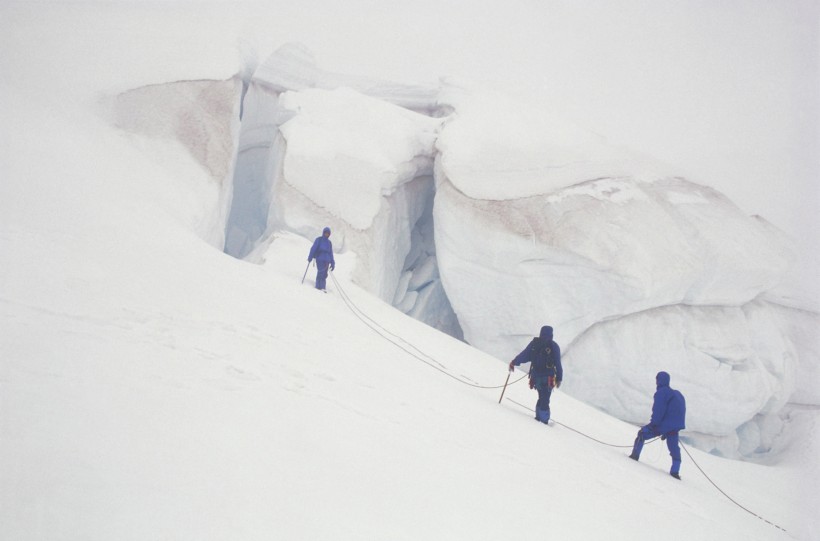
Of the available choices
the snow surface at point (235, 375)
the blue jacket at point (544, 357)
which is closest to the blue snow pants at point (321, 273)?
the snow surface at point (235, 375)

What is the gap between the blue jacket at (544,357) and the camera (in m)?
5.23

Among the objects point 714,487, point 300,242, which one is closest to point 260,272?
point 300,242

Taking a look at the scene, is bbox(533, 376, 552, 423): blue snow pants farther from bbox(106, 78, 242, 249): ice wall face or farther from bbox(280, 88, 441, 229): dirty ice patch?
bbox(106, 78, 242, 249): ice wall face

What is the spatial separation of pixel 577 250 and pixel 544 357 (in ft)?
15.7

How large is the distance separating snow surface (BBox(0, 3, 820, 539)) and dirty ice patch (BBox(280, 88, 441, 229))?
351 mm

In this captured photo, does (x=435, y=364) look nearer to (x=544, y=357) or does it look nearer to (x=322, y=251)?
(x=544, y=357)

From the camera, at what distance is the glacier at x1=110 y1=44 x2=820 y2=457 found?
32.0 feet

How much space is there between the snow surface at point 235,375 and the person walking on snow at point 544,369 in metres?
0.33

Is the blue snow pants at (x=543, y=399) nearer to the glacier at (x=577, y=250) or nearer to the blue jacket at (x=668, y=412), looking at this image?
the blue jacket at (x=668, y=412)

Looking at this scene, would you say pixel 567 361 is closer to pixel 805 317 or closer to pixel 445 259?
pixel 445 259

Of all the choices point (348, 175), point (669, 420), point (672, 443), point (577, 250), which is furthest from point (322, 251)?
point (672, 443)

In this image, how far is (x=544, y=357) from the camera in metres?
5.31

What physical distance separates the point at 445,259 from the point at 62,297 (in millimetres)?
8183

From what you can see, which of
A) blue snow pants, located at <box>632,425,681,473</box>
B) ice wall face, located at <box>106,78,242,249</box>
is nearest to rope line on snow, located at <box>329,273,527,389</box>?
blue snow pants, located at <box>632,425,681,473</box>
